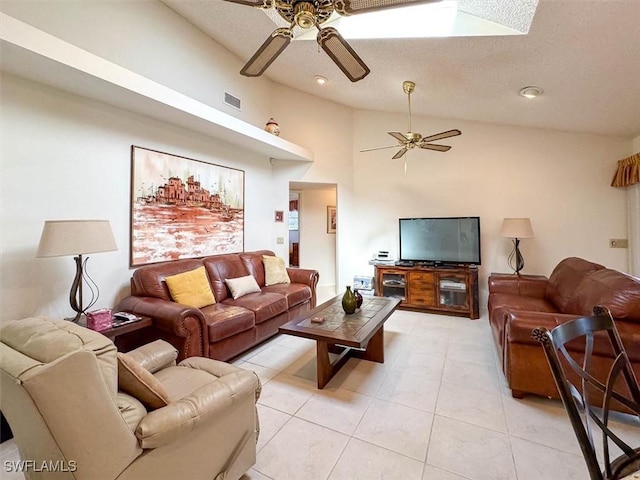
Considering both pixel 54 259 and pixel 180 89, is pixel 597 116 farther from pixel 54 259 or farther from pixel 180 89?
pixel 54 259

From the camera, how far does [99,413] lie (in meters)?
0.97

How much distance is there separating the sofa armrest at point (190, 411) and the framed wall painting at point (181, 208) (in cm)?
221

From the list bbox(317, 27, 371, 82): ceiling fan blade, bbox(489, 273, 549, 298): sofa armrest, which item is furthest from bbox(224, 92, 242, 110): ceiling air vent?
bbox(489, 273, 549, 298): sofa armrest

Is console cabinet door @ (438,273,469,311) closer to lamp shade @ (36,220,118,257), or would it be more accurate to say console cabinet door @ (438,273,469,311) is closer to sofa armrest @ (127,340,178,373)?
sofa armrest @ (127,340,178,373)

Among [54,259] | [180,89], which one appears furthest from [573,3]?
[54,259]

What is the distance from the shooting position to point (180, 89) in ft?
10.8

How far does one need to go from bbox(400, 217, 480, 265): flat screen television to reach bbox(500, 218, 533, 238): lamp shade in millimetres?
398

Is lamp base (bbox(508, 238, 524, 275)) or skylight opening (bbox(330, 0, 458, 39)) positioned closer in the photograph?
skylight opening (bbox(330, 0, 458, 39))

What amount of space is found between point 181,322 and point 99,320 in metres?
0.57

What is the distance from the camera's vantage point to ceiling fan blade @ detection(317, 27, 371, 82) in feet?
5.26

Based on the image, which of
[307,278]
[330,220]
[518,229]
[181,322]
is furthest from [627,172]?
[181,322]

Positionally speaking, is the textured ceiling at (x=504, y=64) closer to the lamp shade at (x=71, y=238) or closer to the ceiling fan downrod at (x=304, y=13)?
the ceiling fan downrod at (x=304, y=13)

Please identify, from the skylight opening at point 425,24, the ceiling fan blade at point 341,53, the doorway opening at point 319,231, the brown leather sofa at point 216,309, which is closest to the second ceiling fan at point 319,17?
the ceiling fan blade at point 341,53

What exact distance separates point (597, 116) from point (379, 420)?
407 cm
